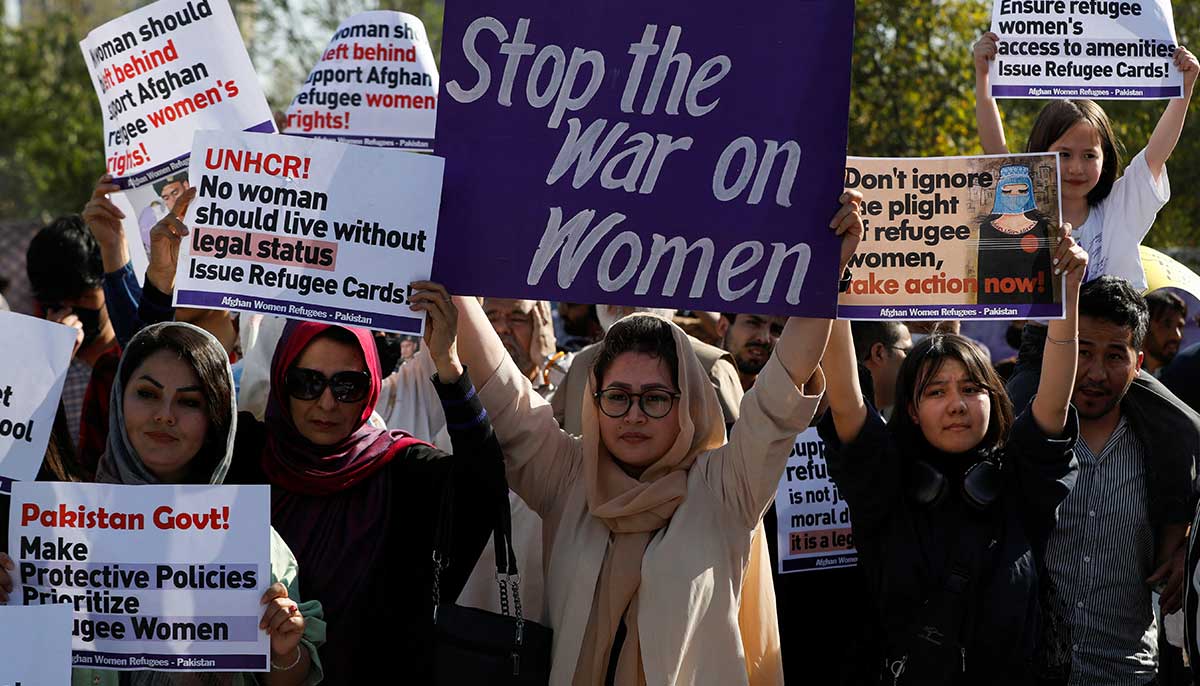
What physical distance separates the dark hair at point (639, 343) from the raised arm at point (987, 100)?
2080 mm

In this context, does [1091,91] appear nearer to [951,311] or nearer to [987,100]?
[987,100]

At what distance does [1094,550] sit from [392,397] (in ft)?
8.03

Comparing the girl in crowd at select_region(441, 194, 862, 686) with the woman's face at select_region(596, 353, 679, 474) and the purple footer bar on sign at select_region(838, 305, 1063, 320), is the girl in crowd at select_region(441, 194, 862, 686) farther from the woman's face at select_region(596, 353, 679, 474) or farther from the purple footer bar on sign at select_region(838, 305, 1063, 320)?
the purple footer bar on sign at select_region(838, 305, 1063, 320)

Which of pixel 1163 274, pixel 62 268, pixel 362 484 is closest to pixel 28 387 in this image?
pixel 362 484

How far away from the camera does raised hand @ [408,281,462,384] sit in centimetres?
366

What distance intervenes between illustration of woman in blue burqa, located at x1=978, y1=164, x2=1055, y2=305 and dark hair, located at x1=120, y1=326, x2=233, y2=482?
2.01m

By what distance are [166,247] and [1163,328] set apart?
15.0 feet

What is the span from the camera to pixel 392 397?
5320 mm

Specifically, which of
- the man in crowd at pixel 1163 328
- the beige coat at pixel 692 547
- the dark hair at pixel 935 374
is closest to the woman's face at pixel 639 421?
the beige coat at pixel 692 547

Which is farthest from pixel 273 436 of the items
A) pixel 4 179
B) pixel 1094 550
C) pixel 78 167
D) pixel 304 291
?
pixel 4 179

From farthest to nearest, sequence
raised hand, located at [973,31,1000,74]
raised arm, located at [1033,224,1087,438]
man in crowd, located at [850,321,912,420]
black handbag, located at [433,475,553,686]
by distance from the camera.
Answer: raised hand, located at [973,31,1000,74] < man in crowd, located at [850,321,912,420] < raised arm, located at [1033,224,1087,438] < black handbag, located at [433,475,553,686]

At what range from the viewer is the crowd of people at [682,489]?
367cm

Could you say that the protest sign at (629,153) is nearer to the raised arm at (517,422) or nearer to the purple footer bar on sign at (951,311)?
the raised arm at (517,422)

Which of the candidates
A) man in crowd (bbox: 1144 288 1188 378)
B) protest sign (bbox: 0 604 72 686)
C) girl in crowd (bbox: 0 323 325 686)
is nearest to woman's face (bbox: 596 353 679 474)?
girl in crowd (bbox: 0 323 325 686)
